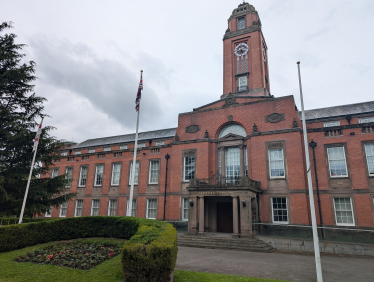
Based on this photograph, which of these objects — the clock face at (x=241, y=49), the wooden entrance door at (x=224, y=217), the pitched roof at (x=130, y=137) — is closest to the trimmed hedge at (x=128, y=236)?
the wooden entrance door at (x=224, y=217)

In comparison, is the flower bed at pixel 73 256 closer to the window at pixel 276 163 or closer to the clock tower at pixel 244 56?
the window at pixel 276 163

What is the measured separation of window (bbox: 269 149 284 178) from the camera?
69.3 feet

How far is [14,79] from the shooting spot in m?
18.1

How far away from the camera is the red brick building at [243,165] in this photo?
62.4ft

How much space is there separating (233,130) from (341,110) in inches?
521

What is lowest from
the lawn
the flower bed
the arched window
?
the lawn

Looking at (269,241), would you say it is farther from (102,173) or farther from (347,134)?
(102,173)

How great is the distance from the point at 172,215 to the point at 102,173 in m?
11.3

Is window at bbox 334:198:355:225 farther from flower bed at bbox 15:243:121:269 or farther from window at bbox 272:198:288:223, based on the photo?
flower bed at bbox 15:243:121:269

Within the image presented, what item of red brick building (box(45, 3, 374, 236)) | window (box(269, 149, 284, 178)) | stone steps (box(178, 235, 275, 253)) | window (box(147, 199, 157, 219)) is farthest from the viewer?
window (box(147, 199, 157, 219))

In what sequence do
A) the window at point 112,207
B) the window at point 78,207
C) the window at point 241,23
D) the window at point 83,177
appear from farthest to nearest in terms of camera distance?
the window at point 241,23 < the window at point 83,177 < the window at point 78,207 < the window at point 112,207

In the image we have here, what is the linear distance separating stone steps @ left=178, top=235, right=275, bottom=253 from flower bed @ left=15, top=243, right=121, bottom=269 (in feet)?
24.0

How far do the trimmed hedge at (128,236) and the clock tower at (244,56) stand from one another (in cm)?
2080

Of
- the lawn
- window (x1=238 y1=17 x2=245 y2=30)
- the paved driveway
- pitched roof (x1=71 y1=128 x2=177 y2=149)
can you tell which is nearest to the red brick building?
window (x1=238 y1=17 x2=245 y2=30)
